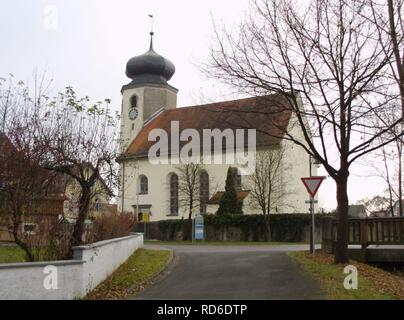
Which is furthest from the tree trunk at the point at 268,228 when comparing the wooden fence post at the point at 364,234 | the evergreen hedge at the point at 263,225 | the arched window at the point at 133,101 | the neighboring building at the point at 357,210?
the neighboring building at the point at 357,210

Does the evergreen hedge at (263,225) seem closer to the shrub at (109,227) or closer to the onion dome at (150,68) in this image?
the shrub at (109,227)

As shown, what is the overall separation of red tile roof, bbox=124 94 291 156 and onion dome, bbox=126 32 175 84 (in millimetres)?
3924

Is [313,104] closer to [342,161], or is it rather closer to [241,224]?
[342,161]

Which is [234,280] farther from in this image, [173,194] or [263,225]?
[173,194]

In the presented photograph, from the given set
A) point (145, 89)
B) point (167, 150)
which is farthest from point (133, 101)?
point (167, 150)

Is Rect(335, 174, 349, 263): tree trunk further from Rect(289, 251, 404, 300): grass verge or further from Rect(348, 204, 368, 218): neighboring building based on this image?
Rect(348, 204, 368, 218): neighboring building

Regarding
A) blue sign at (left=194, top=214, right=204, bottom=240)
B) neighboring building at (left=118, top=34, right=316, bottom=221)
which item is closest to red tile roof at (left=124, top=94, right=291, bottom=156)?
neighboring building at (left=118, top=34, right=316, bottom=221)

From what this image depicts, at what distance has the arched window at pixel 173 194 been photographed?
A: 169 ft

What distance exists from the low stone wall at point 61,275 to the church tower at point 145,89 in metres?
46.0

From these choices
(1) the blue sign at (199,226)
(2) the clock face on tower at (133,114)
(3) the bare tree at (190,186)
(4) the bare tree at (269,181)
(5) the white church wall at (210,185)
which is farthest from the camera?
(2) the clock face on tower at (133,114)

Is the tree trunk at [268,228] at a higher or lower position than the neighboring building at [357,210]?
lower

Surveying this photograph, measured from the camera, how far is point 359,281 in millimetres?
11984

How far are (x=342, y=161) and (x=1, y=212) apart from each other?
9.56m

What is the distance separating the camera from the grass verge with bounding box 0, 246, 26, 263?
13102mm
